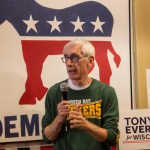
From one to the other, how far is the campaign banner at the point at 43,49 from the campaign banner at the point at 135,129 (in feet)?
0.35

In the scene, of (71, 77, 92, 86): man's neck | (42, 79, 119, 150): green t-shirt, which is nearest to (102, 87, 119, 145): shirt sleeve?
(42, 79, 119, 150): green t-shirt

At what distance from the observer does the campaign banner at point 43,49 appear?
81.3 inches

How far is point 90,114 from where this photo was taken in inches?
66.9

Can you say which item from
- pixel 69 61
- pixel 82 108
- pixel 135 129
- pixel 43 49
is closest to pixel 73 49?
pixel 69 61

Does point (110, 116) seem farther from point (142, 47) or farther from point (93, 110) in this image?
point (142, 47)

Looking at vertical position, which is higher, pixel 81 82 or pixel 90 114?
pixel 81 82

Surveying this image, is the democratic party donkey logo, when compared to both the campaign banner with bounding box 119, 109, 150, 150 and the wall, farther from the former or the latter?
the campaign banner with bounding box 119, 109, 150, 150

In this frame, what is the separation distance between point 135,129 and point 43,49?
0.98 m

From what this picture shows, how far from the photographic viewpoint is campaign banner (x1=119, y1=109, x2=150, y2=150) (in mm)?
2250

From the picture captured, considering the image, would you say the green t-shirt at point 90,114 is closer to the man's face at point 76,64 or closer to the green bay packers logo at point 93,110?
the green bay packers logo at point 93,110

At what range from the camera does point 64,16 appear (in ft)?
7.09

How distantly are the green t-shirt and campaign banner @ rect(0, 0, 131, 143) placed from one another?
0.40 metres


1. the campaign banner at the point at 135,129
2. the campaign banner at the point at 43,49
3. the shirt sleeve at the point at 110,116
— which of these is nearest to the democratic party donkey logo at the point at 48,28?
the campaign banner at the point at 43,49

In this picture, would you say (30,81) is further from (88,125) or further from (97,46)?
(88,125)
